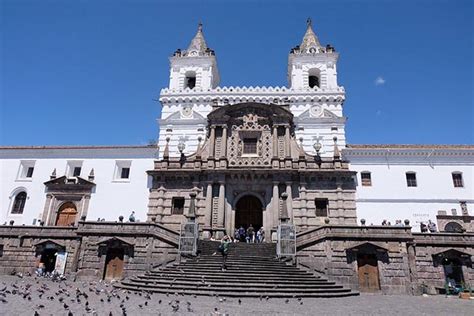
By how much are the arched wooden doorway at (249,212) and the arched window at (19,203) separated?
18671mm

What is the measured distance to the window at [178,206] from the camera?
27156 mm

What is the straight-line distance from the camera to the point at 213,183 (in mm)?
27266

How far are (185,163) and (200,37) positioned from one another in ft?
56.9

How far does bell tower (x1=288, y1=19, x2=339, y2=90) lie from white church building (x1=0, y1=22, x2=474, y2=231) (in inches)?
4.0

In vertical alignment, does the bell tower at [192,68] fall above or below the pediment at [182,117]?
above

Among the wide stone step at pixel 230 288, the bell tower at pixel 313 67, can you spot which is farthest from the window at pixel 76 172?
the bell tower at pixel 313 67

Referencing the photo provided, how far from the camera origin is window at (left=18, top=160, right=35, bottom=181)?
29870 mm

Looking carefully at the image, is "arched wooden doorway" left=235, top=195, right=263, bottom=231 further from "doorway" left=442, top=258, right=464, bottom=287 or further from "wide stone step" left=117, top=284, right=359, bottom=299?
"doorway" left=442, top=258, right=464, bottom=287

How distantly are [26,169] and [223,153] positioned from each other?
18.3m

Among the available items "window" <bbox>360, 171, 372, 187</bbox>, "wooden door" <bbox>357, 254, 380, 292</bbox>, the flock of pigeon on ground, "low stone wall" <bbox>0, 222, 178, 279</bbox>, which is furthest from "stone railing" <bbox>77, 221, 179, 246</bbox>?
"window" <bbox>360, 171, 372, 187</bbox>

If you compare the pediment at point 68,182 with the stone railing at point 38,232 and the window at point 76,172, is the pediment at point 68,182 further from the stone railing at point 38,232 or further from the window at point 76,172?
the stone railing at point 38,232

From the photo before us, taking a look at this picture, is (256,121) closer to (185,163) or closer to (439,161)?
(185,163)

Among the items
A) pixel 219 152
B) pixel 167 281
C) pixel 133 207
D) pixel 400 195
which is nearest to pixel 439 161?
pixel 400 195

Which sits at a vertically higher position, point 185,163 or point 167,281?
point 185,163
